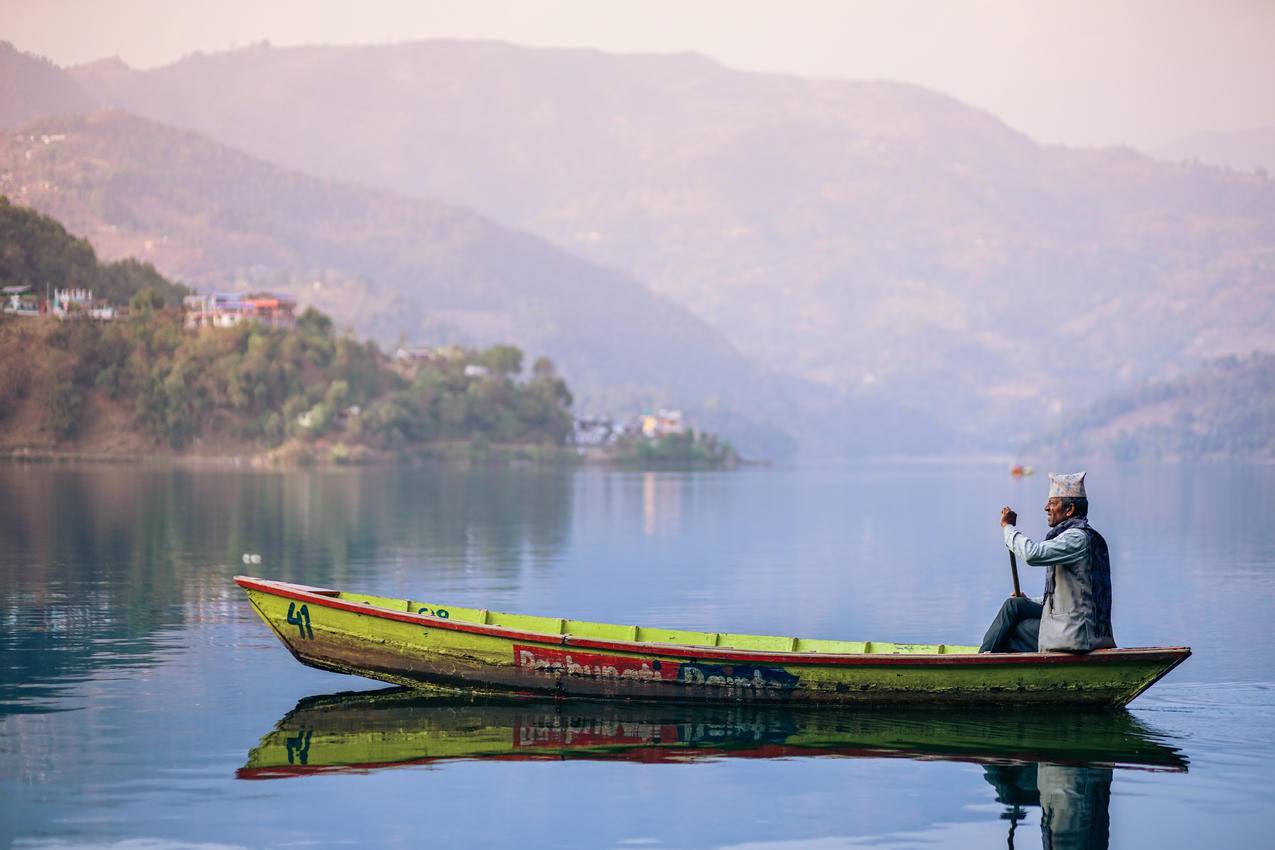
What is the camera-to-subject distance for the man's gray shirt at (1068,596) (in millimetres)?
21422

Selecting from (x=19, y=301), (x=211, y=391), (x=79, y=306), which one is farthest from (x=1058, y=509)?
(x=79, y=306)

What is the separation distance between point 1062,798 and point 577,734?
6.58 m

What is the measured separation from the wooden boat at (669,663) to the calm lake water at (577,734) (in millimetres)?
364

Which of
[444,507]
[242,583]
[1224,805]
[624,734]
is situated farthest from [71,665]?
[444,507]

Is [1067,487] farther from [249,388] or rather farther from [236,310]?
[236,310]

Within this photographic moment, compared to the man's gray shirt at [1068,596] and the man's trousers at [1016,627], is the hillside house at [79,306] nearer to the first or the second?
the man's trousers at [1016,627]

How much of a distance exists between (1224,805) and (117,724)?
14.4 m

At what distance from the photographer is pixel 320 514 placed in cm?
7131

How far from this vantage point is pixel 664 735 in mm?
21797

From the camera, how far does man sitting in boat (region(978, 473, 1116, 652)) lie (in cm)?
2148

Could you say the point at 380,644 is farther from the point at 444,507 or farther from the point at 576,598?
the point at 444,507

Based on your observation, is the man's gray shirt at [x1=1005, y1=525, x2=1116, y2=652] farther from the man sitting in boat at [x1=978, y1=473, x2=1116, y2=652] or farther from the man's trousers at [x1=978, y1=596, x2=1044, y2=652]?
the man's trousers at [x1=978, y1=596, x2=1044, y2=652]

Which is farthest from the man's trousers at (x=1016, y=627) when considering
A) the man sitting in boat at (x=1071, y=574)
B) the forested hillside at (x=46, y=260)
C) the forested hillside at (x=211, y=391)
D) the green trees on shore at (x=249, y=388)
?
the forested hillside at (x=46, y=260)

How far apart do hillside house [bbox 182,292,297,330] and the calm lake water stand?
137 meters
